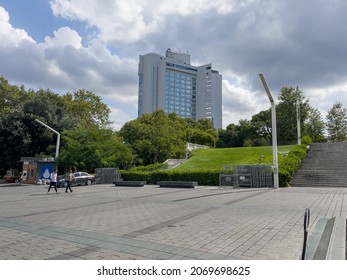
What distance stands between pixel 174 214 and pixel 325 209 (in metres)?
5.64

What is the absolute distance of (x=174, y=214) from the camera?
410 inches

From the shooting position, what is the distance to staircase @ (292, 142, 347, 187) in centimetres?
2378

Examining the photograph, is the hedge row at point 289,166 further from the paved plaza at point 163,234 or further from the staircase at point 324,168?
the paved plaza at point 163,234

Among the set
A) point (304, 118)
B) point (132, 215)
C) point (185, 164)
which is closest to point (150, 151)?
point (185, 164)

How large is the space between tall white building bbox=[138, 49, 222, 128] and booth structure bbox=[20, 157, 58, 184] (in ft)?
291

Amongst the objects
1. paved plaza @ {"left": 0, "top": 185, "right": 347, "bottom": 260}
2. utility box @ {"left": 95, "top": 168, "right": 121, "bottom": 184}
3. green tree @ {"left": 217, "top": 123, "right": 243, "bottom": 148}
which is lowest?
paved plaza @ {"left": 0, "top": 185, "right": 347, "bottom": 260}

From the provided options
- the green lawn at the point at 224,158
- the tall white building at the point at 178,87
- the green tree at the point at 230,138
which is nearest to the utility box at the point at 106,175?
the green lawn at the point at 224,158

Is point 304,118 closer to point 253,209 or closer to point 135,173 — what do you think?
point 135,173

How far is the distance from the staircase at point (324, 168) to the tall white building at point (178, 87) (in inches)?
3570

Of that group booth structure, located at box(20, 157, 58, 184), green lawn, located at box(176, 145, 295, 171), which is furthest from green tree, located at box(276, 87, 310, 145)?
booth structure, located at box(20, 157, 58, 184)

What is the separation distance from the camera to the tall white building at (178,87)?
12131 centimetres

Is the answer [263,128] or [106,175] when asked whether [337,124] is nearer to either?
[263,128]

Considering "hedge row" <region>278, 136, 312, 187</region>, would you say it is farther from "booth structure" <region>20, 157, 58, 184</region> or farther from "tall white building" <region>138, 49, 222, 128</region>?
"tall white building" <region>138, 49, 222, 128</region>

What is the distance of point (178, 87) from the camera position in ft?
419
